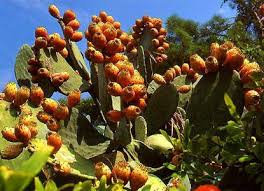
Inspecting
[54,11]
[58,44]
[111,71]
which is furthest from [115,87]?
[54,11]

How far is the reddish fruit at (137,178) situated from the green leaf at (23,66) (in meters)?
1.78

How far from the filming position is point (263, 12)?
2.94m

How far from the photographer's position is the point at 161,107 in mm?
3453

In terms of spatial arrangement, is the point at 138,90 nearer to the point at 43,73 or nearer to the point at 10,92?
the point at 10,92

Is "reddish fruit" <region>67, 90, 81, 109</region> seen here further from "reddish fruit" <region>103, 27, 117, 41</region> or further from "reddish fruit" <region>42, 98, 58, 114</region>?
"reddish fruit" <region>103, 27, 117, 41</region>

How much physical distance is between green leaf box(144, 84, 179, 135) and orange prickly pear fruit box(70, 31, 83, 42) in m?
0.90

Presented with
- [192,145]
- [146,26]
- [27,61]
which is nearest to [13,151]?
[192,145]

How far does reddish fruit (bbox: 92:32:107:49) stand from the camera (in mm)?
3408

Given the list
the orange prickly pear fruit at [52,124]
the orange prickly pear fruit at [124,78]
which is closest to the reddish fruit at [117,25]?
the orange prickly pear fruit at [124,78]

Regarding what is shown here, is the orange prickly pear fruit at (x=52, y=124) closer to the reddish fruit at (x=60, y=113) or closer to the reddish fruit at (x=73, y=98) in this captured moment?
the reddish fruit at (x=60, y=113)

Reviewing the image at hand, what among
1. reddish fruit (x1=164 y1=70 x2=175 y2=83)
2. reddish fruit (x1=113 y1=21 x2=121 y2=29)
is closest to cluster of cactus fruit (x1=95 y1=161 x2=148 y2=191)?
reddish fruit (x1=164 y1=70 x2=175 y2=83)

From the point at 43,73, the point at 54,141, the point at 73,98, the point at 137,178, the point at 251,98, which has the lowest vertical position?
the point at 137,178

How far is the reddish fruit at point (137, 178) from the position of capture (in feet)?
7.92

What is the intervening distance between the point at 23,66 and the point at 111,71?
1144 mm
